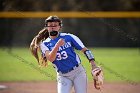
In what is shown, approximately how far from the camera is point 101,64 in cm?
951

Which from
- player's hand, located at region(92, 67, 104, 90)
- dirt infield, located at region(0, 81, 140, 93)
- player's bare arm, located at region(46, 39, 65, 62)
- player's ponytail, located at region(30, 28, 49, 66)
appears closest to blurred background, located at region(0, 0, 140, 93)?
dirt infield, located at region(0, 81, 140, 93)

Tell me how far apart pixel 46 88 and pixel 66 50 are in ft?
14.0

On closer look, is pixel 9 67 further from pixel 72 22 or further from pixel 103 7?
pixel 103 7

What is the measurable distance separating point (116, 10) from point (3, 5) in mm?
5235

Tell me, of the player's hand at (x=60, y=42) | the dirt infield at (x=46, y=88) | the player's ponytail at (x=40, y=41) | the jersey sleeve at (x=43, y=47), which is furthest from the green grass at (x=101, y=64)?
the player's hand at (x=60, y=42)

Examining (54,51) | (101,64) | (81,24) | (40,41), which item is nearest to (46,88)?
(101,64)

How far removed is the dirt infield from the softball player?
3298mm

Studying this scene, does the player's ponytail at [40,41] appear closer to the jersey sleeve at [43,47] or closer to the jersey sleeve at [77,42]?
the jersey sleeve at [43,47]

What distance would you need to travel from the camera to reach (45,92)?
866 cm

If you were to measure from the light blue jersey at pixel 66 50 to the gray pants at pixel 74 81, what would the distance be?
0.08 metres

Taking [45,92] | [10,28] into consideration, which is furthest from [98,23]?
[45,92]

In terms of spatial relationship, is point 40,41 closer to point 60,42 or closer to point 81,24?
point 60,42

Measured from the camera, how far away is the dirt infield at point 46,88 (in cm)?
876

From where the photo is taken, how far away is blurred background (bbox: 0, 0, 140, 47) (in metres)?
18.1
